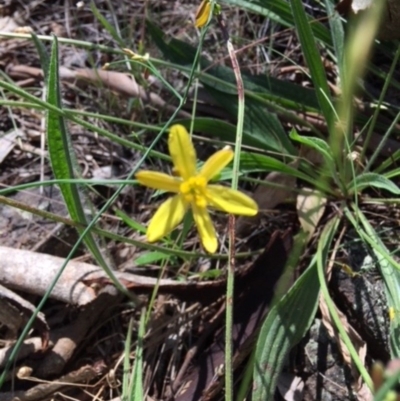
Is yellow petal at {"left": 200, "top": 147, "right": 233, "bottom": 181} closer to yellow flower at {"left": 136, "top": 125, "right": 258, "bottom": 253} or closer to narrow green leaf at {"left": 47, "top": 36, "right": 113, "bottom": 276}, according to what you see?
yellow flower at {"left": 136, "top": 125, "right": 258, "bottom": 253}

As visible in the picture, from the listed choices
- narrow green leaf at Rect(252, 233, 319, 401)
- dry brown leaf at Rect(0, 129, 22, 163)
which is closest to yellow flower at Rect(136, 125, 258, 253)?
narrow green leaf at Rect(252, 233, 319, 401)

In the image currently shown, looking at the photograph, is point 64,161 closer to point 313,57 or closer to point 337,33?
point 313,57

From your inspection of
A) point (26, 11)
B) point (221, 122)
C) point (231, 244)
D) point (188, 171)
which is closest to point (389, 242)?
point (221, 122)

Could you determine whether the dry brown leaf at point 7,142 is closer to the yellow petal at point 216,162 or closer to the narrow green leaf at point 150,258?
the narrow green leaf at point 150,258

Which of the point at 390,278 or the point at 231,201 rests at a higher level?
the point at 231,201

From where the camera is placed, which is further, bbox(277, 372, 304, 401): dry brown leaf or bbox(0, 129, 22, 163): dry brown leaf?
bbox(0, 129, 22, 163): dry brown leaf

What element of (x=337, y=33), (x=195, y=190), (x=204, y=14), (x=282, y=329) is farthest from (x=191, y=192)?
(x=337, y=33)

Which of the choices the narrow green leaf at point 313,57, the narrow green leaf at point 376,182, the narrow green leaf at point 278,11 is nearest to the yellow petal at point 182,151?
the narrow green leaf at point 376,182

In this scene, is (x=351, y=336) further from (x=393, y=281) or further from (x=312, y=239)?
(x=312, y=239)
